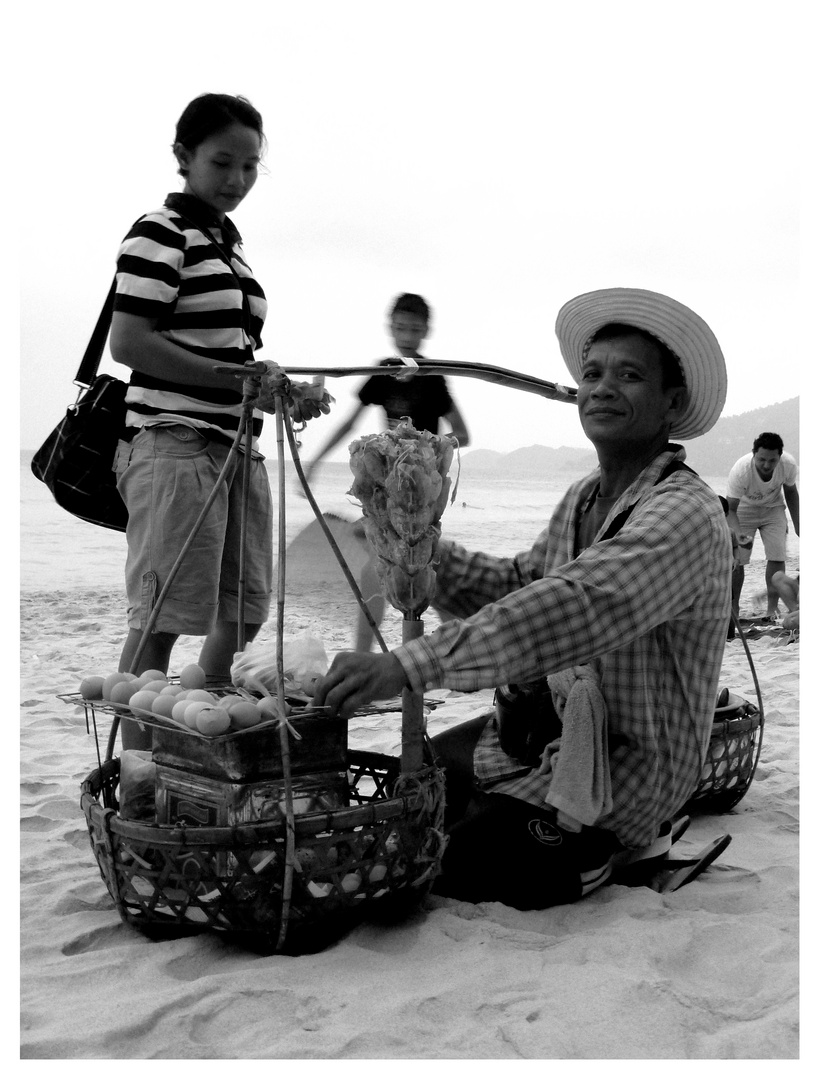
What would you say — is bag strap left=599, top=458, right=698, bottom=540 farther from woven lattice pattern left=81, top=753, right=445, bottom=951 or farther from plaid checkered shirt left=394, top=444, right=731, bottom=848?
woven lattice pattern left=81, top=753, right=445, bottom=951

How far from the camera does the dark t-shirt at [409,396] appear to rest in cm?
415

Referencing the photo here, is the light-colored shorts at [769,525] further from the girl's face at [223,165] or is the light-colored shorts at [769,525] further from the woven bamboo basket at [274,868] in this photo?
the woven bamboo basket at [274,868]

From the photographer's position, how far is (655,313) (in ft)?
7.54

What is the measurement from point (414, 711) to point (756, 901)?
920 mm

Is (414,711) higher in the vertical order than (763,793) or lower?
higher

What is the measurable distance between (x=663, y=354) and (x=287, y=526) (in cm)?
1099

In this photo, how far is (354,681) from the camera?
183cm

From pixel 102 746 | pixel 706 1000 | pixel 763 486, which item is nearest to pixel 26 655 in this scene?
pixel 102 746

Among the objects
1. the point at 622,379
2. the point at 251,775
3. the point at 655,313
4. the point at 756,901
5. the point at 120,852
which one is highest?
the point at 655,313

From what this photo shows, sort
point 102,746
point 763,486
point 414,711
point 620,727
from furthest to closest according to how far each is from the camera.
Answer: point 763,486, point 102,746, point 620,727, point 414,711

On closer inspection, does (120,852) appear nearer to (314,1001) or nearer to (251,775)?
(251,775)

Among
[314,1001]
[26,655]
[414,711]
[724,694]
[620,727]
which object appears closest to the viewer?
[314,1001]

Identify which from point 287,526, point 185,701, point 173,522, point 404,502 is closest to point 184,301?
point 173,522

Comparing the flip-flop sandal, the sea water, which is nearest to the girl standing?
the sea water
